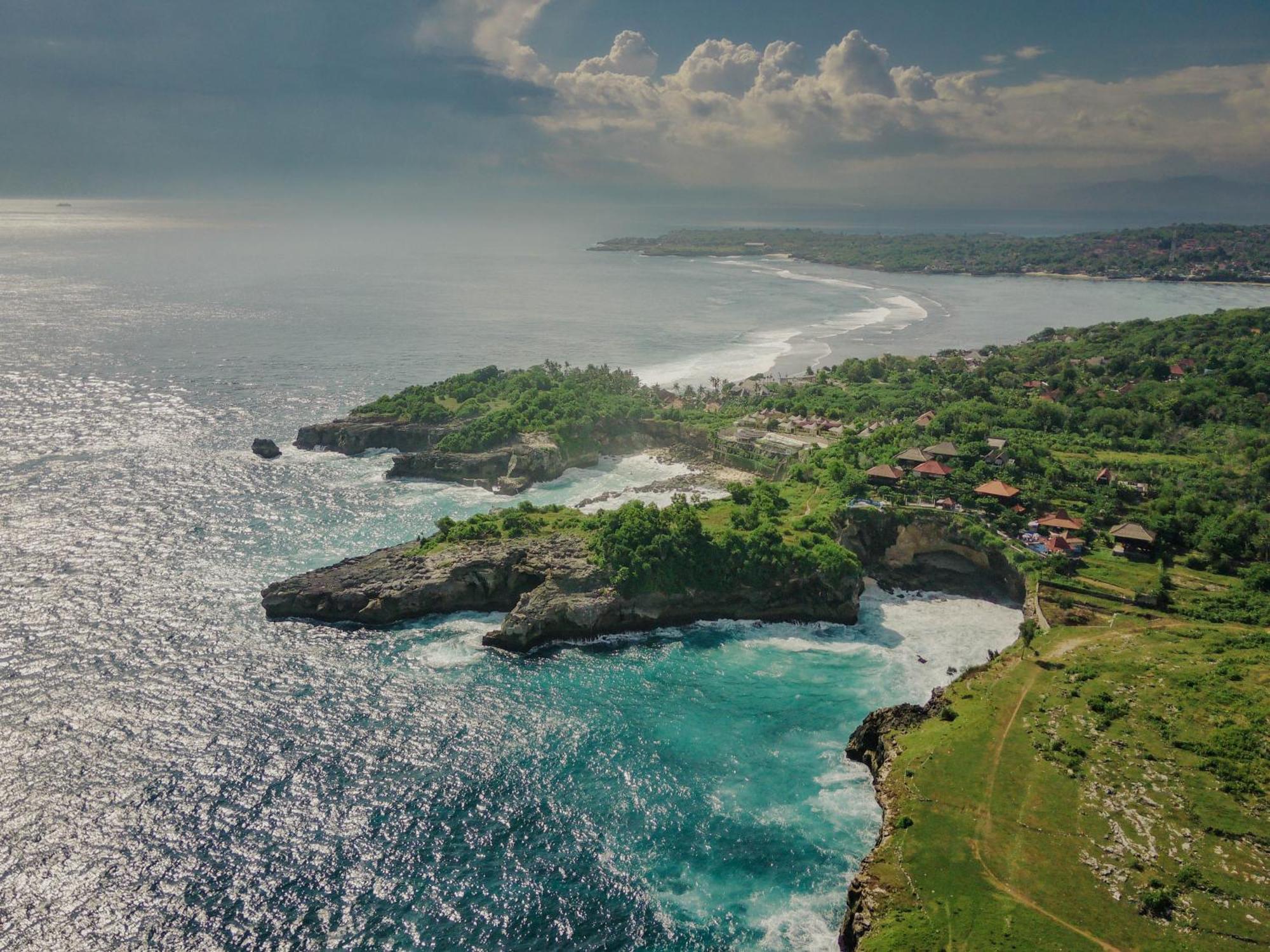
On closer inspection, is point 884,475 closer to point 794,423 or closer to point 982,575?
point 982,575

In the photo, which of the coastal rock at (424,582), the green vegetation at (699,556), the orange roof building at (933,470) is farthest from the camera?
the orange roof building at (933,470)

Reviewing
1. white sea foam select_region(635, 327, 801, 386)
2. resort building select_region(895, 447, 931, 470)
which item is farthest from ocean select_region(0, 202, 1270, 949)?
white sea foam select_region(635, 327, 801, 386)

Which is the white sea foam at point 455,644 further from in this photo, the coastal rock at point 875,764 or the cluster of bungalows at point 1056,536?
the cluster of bungalows at point 1056,536

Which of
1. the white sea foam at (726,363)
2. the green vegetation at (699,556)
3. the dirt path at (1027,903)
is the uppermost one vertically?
the white sea foam at (726,363)

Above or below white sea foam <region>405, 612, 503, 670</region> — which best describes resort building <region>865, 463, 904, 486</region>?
above

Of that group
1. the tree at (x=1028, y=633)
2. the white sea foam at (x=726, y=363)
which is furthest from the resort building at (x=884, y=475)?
the white sea foam at (x=726, y=363)

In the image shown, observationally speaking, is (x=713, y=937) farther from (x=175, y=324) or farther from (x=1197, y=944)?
(x=175, y=324)

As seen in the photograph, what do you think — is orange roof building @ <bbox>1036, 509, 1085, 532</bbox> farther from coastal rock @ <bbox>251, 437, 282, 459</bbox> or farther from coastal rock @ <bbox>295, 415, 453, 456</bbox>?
coastal rock @ <bbox>251, 437, 282, 459</bbox>
